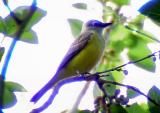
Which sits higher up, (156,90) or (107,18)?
(156,90)

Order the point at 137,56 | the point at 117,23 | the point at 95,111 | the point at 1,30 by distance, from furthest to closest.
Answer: the point at 117,23 < the point at 137,56 < the point at 1,30 < the point at 95,111

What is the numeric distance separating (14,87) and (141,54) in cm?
82

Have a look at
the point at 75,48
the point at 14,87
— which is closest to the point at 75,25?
the point at 14,87

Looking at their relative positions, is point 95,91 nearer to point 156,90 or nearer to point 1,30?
point 156,90

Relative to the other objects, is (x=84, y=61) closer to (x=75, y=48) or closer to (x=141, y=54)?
(x=75, y=48)

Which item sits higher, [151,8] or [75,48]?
[151,8]

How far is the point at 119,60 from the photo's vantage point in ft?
9.05

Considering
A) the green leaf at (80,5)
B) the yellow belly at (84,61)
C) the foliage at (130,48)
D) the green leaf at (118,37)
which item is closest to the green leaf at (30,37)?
the foliage at (130,48)

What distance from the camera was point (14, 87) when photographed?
5.97 ft

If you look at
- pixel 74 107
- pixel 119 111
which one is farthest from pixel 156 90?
pixel 74 107

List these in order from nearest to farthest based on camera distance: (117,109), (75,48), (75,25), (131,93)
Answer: (117,109) < (131,93) < (75,25) < (75,48)

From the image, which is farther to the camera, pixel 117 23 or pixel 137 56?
pixel 117 23

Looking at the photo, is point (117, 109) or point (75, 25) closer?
point (117, 109)

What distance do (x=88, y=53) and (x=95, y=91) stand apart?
208 centimetres
